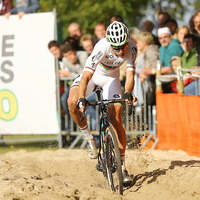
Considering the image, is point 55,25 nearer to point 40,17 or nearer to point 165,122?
point 40,17

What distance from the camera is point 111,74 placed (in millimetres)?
6043

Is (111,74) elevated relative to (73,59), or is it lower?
lower

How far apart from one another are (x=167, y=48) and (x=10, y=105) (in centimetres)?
460

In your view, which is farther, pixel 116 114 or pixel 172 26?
pixel 172 26

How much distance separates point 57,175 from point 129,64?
263 centimetres

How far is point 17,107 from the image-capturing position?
9.52 meters

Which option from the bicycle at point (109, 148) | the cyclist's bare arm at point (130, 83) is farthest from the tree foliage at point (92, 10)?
the bicycle at point (109, 148)

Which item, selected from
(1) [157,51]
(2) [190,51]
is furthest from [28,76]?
(2) [190,51]

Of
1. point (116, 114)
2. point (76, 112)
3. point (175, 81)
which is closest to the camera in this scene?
point (116, 114)

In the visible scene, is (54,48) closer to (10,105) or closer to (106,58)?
(10,105)

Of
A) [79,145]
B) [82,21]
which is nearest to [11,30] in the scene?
[79,145]

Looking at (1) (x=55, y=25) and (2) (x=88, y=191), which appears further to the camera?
(1) (x=55, y=25)

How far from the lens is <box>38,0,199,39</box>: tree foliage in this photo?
58.0 feet

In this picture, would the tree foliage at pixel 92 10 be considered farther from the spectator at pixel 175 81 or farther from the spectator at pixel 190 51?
the spectator at pixel 190 51
